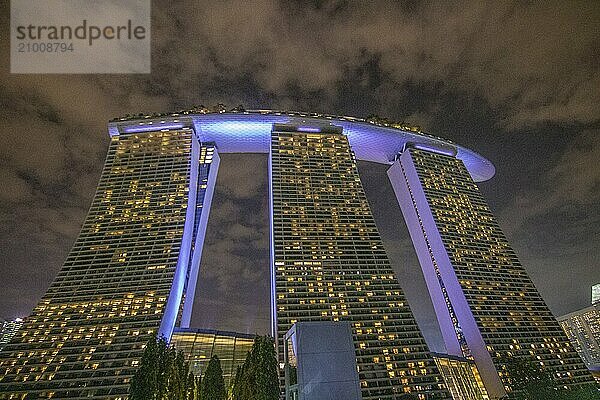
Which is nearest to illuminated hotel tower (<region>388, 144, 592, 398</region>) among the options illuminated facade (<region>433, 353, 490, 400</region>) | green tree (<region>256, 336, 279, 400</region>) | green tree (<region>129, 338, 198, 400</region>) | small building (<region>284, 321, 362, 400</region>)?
illuminated facade (<region>433, 353, 490, 400</region>)

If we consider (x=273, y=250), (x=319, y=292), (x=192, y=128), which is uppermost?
(x=192, y=128)

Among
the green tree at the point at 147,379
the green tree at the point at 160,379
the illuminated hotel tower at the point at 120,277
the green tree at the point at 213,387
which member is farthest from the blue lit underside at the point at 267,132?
the green tree at the point at 213,387

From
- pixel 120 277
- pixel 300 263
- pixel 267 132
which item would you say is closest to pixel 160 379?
pixel 120 277

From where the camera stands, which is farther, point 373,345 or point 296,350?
point 373,345

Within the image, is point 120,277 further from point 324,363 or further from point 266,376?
point 324,363

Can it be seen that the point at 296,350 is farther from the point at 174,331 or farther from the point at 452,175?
the point at 452,175

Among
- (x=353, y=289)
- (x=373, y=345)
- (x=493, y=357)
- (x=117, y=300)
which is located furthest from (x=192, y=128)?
(x=493, y=357)

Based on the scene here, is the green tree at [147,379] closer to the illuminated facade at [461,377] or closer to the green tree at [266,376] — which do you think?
the green tree at [266,376]
